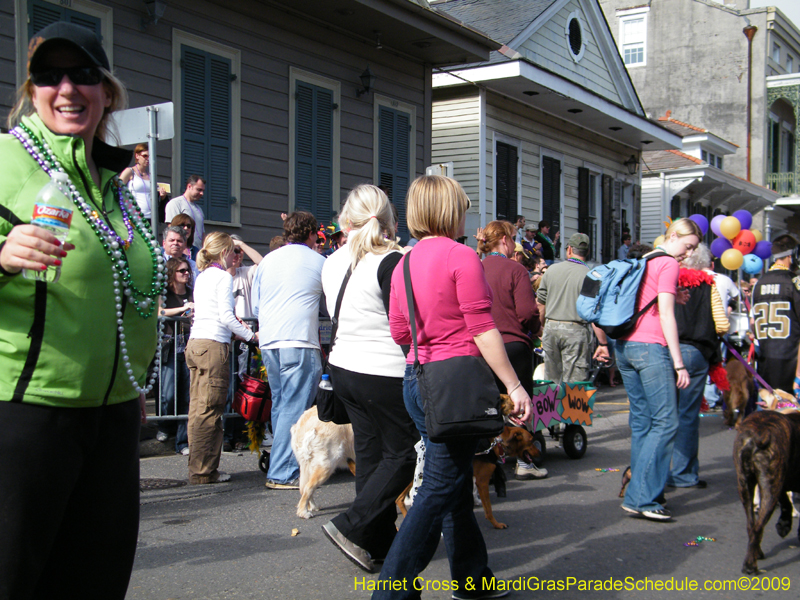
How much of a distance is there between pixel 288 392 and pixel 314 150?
21.5ft

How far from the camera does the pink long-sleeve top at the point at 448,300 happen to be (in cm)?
334

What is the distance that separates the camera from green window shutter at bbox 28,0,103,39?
27.1 ft

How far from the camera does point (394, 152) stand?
13.6 m

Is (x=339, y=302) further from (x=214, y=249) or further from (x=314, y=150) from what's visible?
(x=314, y=150)

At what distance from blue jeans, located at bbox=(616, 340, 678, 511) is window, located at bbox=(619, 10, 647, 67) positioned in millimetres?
34277

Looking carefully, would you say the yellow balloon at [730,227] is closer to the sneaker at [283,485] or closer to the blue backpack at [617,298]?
the blue backpack at [617,298]

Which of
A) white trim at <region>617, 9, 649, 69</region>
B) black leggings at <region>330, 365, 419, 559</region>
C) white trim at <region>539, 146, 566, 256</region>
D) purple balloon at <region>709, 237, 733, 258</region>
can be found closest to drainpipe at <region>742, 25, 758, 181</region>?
white trim at <region>617, 9, 649, 69</region>

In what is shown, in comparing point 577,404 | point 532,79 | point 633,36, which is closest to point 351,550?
point 577,404

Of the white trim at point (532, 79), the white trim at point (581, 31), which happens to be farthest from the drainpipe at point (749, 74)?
the white trim at point (532, 79)

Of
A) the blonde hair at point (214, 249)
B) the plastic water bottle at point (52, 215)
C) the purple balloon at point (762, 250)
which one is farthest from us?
the purple balloon at point (762, 250)

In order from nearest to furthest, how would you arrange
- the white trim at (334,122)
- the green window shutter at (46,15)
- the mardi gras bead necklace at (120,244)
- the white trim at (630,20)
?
1. the mardi gras bead necklace at (120,244)
2. the green window shutter at (46,15)
3. the white trim at (334,122)
4. the white trim at (630,20)

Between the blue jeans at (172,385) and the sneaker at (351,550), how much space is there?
3506 mm

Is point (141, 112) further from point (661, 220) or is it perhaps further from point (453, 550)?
point (661, 220)

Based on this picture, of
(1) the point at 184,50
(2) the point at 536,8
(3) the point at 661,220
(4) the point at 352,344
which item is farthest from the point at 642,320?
(3) the point at 661,220
